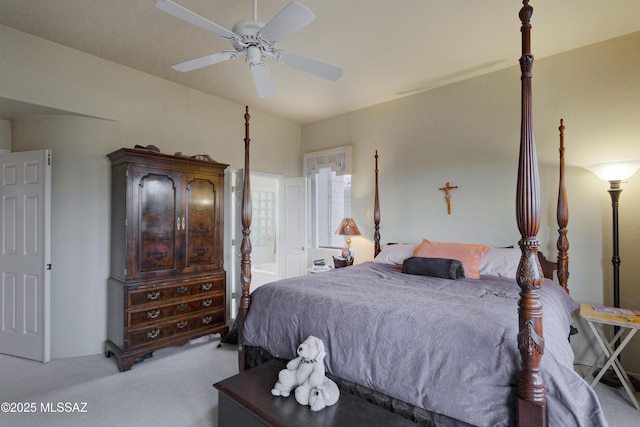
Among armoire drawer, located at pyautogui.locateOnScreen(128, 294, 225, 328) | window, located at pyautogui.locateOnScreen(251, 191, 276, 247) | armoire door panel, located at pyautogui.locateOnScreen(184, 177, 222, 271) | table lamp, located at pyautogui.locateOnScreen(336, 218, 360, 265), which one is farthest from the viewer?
window, located at pyautogui.locateOnScreen(251, 191, 276, 247)

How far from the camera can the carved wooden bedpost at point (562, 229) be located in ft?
9.19

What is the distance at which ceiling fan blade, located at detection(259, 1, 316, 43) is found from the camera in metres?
1.52

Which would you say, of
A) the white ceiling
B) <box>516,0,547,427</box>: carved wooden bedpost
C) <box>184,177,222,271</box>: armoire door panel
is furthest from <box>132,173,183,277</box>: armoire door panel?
<box>516,0,547,427</box>: carved wooden bedpost

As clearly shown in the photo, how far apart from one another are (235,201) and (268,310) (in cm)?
236

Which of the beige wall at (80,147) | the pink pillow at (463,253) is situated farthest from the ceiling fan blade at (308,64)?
the beige wall at (80,147)

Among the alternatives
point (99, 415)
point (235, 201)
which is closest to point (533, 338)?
point (99, 415)

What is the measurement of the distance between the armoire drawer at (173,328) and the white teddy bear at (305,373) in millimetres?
1923

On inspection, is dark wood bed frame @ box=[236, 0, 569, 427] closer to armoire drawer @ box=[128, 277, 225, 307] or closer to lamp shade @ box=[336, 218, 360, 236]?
lamp shade @ box=[336, 218, 360, 236]

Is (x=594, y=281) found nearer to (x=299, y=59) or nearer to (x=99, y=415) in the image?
(x=299, y=59)

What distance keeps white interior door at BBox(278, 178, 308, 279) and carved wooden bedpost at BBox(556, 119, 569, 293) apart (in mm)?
3116

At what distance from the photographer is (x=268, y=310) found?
2.24m

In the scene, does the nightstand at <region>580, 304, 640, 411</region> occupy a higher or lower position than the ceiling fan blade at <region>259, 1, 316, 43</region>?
lower

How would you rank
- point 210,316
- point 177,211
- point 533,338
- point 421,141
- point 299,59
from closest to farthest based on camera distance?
point 533,338, point 299,59, point 177,211, point 210,316, point 421,141

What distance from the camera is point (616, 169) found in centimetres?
254
